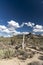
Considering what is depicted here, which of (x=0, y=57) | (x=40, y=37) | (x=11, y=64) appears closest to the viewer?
(x=11, y=64)

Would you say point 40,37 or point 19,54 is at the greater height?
point 40,37

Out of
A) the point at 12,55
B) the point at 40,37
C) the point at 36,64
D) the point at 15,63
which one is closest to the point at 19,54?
the point at 12,55

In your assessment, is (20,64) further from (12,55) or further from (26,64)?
(12,55)

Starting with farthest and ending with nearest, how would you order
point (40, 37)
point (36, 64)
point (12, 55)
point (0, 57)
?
point (40, 37) < point (12, 55) < point (0, 57) < point (36, 64)

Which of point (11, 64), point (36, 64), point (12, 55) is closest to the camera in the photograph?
point (36, 64)

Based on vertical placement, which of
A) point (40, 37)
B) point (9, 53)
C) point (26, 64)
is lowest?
point (26, 64)

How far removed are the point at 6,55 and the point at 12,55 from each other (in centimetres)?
91

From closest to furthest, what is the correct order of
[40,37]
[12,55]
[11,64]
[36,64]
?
[36,64] → [11,64] → [12,55] → [40,37]

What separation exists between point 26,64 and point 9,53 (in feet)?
12.3

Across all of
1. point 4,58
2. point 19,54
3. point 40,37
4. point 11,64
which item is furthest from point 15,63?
point 40,37

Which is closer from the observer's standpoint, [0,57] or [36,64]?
[36,64]

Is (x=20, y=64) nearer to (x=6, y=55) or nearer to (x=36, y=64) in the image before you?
(x=36, y=64)

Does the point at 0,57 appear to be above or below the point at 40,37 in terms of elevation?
below

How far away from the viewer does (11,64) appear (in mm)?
14031
